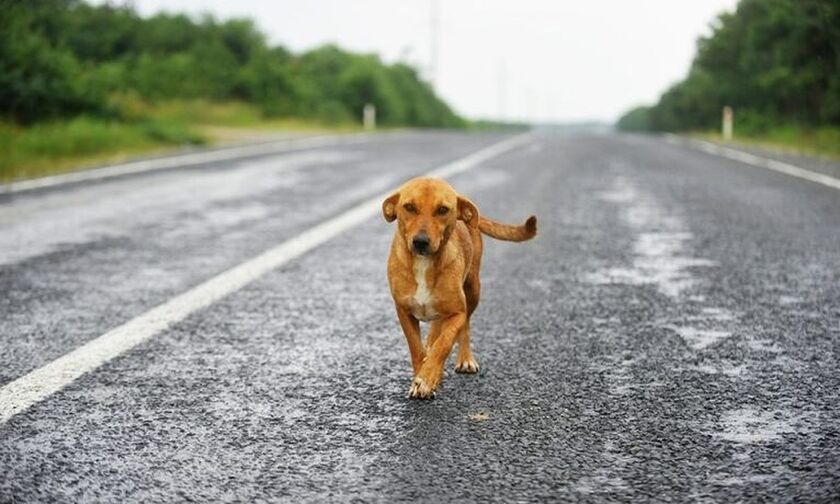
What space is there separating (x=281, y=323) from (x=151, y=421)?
160 cm

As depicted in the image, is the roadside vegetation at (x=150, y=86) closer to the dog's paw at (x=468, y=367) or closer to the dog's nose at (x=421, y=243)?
the dog's paw at (x=468, y=367)

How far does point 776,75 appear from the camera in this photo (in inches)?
1218

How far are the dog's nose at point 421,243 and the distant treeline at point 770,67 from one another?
2219cm

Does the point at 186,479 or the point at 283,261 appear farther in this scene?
the point at 283,261

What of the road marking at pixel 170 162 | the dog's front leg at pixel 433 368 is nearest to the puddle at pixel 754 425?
the dog's front leg at pixel 433 368

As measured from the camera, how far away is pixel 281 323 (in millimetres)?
4961

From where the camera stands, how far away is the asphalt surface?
2863 millimetres

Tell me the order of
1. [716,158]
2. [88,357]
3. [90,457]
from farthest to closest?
[716,158], [88,357], [90,457]

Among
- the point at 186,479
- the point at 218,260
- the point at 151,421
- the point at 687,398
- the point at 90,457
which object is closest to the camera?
the point at 186,479

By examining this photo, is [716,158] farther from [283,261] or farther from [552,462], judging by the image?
[552,462]

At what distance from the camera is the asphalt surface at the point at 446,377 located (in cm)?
286

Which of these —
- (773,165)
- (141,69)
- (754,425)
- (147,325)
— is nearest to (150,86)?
(141,69)

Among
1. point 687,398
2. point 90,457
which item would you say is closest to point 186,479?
point 90,457

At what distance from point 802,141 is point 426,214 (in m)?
24.8
